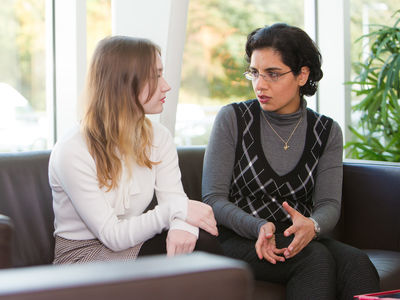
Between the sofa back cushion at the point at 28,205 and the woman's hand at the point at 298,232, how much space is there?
0.90m

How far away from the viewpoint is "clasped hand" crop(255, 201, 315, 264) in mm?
2115

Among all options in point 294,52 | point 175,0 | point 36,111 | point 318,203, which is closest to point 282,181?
point 318,203

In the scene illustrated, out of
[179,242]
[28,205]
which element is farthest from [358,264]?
[28,205]

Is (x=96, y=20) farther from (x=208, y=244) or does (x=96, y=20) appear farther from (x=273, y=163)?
(x=208, y=244)

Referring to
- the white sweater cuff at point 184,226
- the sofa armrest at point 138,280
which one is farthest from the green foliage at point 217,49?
the sofa armrest at point 138,280

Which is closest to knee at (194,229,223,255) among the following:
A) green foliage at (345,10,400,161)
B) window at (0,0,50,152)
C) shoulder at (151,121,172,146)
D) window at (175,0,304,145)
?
shoulder at (151,121,172,146)

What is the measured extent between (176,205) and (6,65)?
1589 millimetres

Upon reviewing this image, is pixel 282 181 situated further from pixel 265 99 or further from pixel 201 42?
pixel 201 42

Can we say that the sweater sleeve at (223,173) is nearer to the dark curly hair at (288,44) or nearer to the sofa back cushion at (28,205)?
the dark curly hair at (288,44)

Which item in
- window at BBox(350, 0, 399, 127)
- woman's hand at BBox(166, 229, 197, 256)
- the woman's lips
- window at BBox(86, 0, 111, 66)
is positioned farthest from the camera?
window at BBox(350, 0, 399, 127)

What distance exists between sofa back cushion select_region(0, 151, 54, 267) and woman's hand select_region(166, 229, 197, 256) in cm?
58

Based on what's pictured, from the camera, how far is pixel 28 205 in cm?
224

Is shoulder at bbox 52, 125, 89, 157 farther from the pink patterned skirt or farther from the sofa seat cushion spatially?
the sofa seat cushion

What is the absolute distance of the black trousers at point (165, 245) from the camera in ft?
6.37
